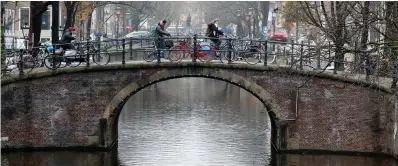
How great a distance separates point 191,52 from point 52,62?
3.71m

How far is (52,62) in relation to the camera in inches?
915

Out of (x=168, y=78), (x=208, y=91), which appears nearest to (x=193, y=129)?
(x=168, y=78)

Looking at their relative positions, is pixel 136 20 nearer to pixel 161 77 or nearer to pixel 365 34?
pixel 161 77

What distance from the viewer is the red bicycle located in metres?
23.6

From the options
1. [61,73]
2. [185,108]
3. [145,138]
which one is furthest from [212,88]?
[61,73]

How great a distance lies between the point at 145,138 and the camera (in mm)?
25844

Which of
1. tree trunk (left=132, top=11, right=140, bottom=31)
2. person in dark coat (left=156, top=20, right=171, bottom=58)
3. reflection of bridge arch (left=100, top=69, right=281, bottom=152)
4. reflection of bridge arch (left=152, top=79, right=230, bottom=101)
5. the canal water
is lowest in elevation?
the canal water

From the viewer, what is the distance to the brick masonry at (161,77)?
75.9 ft

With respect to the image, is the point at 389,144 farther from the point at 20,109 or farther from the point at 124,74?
the point at 20,109

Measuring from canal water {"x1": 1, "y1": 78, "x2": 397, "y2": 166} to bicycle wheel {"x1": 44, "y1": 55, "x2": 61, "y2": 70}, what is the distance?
2270 millimetres

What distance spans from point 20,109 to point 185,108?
37.7ft

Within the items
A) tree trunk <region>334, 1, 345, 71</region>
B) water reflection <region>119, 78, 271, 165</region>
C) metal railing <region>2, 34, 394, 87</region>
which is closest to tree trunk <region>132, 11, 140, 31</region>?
water reflection <region>119, 78, 271, 165</region>

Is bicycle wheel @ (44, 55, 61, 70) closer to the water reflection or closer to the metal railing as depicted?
the metal railing

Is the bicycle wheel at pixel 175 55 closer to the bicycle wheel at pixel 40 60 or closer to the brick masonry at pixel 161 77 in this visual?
the brick masonry at pixel 161 77
